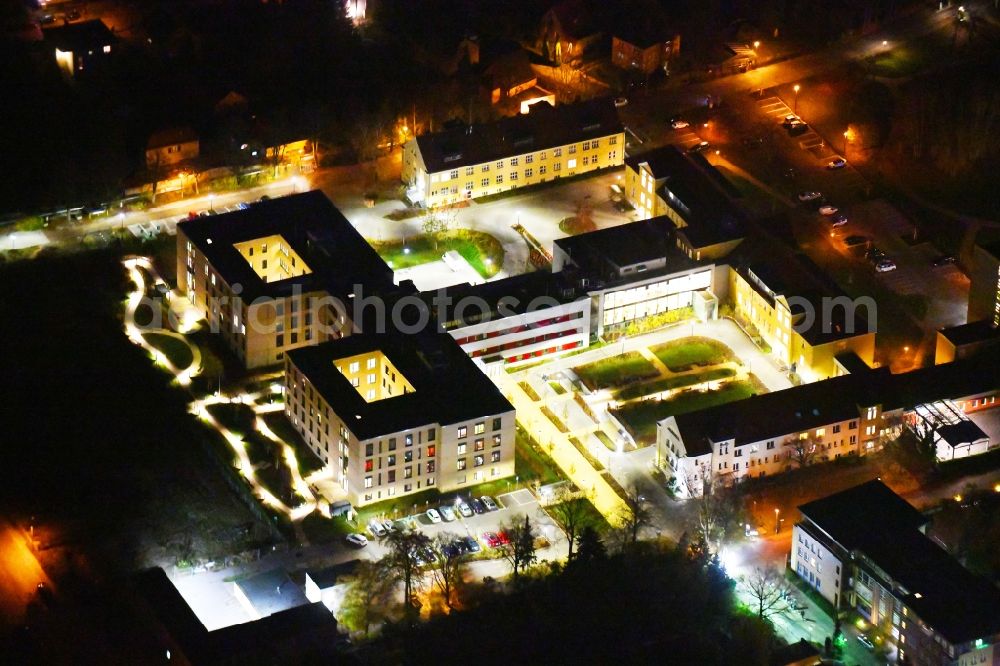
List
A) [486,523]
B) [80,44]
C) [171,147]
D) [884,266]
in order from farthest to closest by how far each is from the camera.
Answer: [80,44] → [171,147] → [884,266] → [486,523]

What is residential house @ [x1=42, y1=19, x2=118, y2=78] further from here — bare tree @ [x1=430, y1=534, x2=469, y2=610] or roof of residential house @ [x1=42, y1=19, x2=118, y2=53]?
bare tree @ [x1=430, y1=534, x2=469, y2=610]

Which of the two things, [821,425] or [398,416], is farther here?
[821,425]

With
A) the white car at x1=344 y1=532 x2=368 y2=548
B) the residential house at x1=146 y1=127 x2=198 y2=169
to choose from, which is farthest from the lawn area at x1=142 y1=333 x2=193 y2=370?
the white car at x1=344 y1=532 x2=368 y2=548

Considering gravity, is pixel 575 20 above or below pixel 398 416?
above

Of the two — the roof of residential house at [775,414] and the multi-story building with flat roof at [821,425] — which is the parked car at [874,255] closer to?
the multi-story building with flat roof at [821,425]

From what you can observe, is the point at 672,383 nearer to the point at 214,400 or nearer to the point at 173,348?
the point at 214,400

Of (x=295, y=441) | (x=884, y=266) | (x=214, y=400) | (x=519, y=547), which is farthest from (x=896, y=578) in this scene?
(x=214, y=400)

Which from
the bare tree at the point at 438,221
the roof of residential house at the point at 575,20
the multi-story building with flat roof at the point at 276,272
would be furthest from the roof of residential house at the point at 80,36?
the roof of residential house at the point at 575,20
